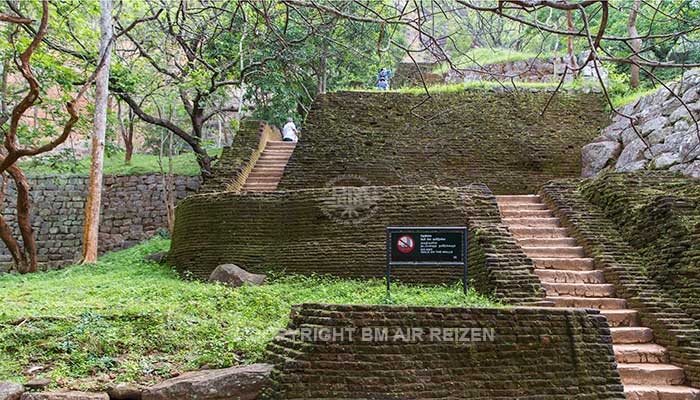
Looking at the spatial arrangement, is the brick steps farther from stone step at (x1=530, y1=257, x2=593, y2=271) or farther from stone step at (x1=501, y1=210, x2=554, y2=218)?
stone step at (x1=501, y1=210, x2=554, y2=218)

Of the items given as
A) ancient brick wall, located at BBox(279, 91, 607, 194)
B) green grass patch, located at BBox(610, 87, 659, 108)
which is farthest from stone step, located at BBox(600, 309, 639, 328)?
green grass patch, located at BBox(610, 87, 659, 108)

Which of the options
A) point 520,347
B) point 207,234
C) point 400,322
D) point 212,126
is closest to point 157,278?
point 207,234

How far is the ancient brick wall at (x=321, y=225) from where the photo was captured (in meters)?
7.95

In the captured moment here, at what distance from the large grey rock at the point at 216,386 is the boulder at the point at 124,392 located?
0.26 ft

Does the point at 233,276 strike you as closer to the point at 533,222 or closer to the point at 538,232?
the point at 538,232

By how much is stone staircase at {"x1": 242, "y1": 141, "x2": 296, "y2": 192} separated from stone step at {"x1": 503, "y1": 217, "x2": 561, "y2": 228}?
4.85 metres

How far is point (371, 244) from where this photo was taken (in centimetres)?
804

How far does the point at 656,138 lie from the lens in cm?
1009

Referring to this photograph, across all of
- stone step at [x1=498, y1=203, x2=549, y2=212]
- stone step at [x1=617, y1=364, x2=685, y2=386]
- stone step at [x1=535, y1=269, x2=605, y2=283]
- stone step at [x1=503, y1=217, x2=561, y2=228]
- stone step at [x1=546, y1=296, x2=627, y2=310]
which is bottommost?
stone step at [x1=617, y1=364, x2=685, y2=386]

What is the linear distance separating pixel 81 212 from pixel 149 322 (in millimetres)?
10387

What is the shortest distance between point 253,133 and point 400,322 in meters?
9.08

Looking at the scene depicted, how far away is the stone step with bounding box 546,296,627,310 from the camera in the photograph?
21.1 feet

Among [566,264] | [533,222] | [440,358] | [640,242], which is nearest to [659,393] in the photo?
[566,264]

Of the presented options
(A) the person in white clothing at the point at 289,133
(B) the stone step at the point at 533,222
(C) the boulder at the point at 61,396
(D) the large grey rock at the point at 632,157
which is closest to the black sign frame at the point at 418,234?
(C) the boulder at the point at 61,396
